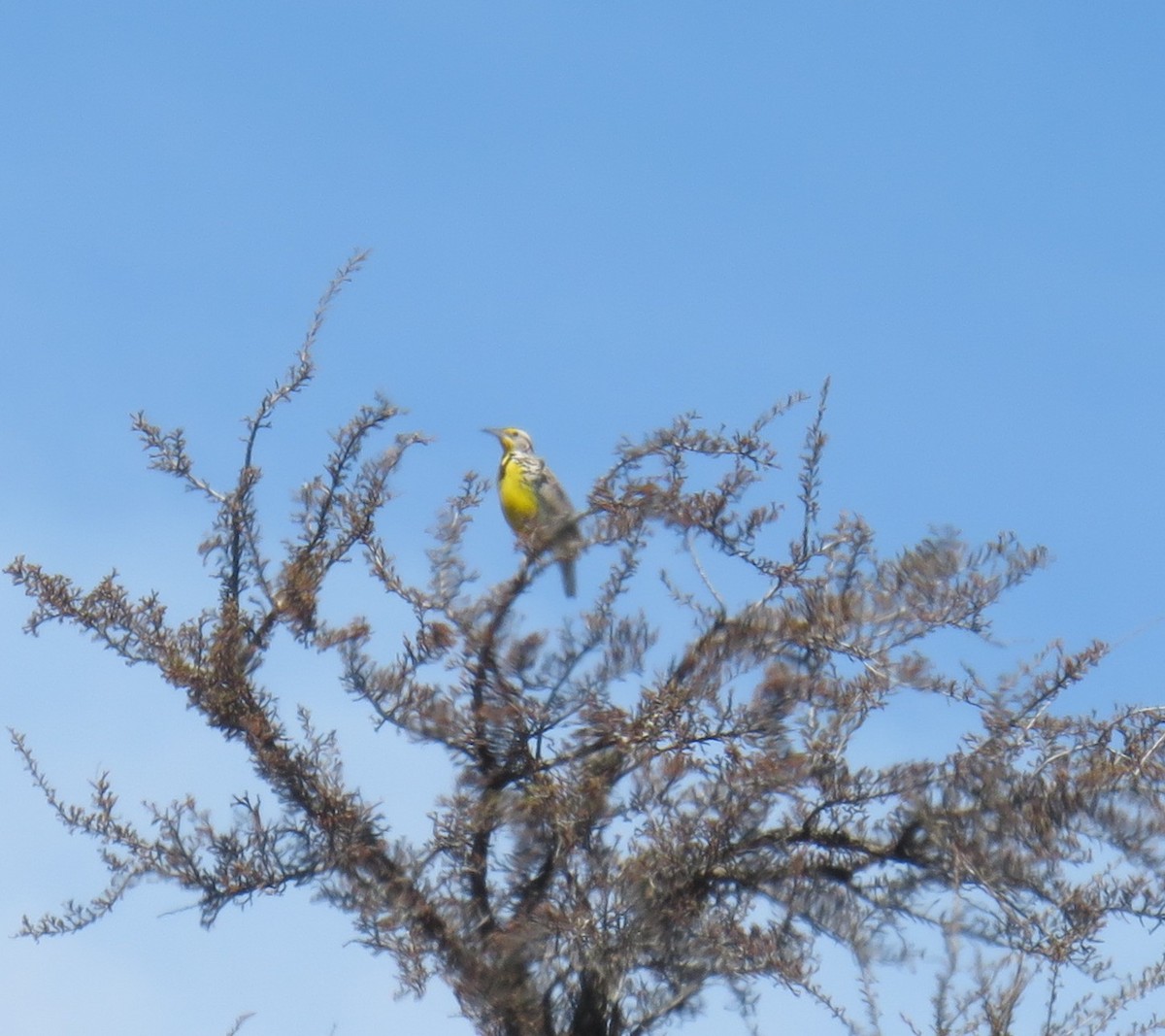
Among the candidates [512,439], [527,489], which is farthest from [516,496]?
[512,439]

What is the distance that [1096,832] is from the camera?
507 cm

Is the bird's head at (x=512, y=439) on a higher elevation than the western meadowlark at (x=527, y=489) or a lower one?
higher

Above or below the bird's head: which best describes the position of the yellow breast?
below

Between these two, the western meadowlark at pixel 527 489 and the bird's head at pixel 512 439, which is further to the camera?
the bird's head at pixel 512 439

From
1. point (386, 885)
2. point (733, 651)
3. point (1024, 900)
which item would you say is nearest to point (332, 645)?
point (386, 885)

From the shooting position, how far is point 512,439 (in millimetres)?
9703

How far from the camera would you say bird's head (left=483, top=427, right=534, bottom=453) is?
9.51 metres

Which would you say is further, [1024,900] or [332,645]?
[332,645]

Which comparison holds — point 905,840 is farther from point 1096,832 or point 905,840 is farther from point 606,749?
point 606,749

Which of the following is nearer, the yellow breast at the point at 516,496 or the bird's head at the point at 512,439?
the yellow breast at the point at 516,496

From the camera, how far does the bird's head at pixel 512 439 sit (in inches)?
374

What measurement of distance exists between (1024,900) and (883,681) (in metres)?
0.74

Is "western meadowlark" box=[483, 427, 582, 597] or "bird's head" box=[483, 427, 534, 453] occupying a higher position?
"bird's head" box=[483, 427, 534, 453]

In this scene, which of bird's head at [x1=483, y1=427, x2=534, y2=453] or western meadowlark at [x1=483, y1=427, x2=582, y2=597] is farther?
bird's head at [x1=483, y1=427, x2=534, y2=453]
